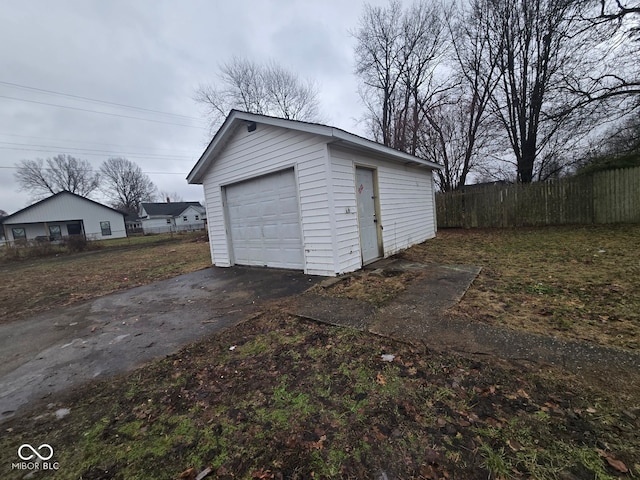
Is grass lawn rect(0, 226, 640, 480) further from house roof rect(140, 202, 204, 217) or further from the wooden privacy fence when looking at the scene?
house roof rect(140, 202, 204, 217)

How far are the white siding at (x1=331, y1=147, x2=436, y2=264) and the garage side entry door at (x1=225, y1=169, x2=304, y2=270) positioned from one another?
109cm

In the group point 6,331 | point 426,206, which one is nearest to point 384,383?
point 6,331

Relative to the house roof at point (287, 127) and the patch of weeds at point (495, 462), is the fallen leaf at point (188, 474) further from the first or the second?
the house roof at point (287, 127)

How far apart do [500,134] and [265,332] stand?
57.5 ft

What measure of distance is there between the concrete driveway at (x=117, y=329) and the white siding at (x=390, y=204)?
4.33ft

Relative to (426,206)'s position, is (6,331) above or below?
below

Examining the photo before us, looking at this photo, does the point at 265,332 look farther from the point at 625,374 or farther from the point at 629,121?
the point at 629,121

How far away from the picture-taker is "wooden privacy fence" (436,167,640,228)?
9.66 m

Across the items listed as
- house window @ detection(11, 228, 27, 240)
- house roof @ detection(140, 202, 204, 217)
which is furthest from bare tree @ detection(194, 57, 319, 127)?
house roof @ detection(140, 202, 204, 217)

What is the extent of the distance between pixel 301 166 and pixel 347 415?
4.73 metres

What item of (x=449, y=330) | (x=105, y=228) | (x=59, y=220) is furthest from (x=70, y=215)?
(x=449, y=330)

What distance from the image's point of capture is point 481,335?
2709 millimetres

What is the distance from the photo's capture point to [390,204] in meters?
7.37

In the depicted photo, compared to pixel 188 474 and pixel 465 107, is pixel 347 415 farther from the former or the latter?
pixel 465 107
